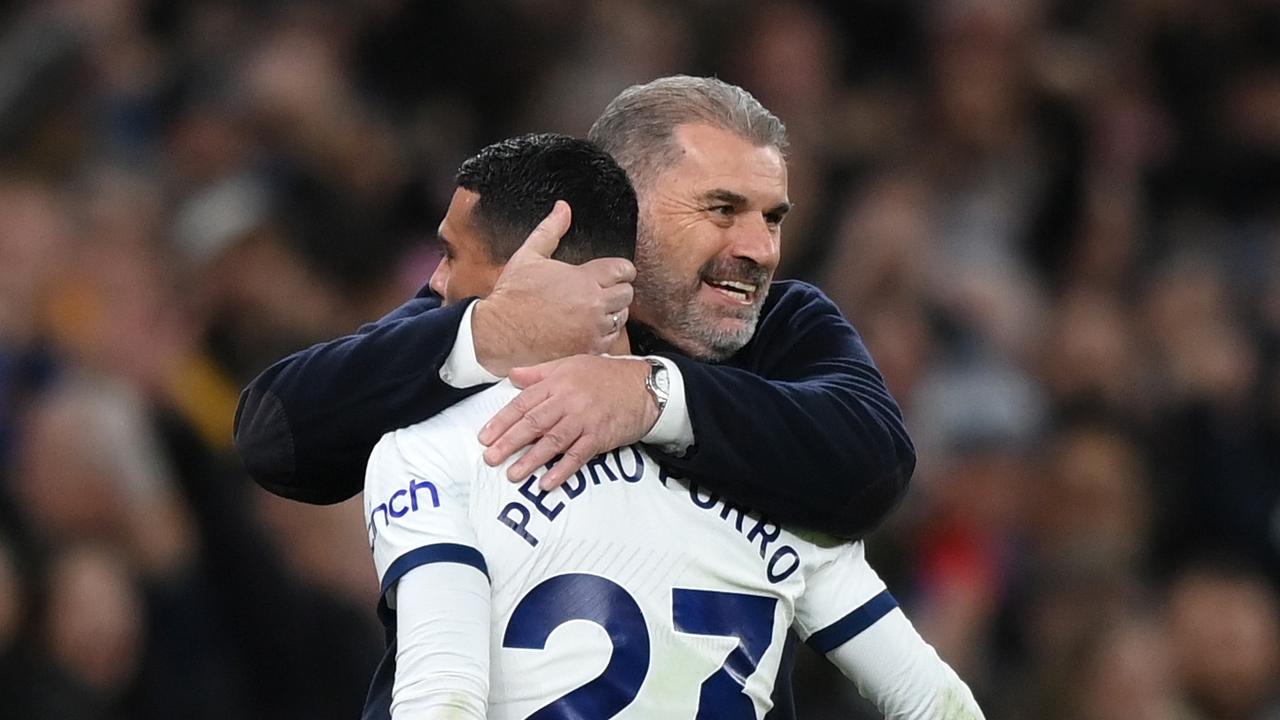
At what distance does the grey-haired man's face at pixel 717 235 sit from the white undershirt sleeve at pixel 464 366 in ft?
1.68

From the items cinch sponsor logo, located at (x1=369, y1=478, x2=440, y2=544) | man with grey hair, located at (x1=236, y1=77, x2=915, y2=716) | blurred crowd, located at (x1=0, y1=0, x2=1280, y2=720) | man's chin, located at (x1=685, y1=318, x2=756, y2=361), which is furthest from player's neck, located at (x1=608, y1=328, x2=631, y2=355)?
blurred crowd, located at (x1=0, y1=0, x2=1280, y2=720)

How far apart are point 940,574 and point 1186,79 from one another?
3561 mm

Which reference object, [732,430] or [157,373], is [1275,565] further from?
[732,430]

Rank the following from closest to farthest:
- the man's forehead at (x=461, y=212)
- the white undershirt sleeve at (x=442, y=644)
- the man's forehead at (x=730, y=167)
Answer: the white undershirt sleeve at (x=442, y=644) → the man's forehead at (x=461, y=212) → the man's forehead at (x=730, y=167)

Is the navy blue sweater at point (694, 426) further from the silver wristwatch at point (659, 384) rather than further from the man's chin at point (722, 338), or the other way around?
the man's chin at point (722, 338)

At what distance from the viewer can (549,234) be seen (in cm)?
273

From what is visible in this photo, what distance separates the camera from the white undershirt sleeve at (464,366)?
2727 mm

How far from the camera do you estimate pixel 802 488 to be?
2805mm

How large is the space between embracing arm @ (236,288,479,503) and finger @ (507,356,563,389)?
68 millimetres

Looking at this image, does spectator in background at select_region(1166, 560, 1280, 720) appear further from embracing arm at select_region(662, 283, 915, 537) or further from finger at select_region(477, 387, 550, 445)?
finger at select_region(477, 387, 550, 445)

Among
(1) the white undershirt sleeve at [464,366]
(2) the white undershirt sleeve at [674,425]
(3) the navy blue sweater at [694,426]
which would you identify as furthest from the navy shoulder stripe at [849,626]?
(1) the white undershirt sleeve at [464,366]

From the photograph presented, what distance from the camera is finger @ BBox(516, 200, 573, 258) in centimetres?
272

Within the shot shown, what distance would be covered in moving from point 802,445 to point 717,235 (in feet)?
1.50

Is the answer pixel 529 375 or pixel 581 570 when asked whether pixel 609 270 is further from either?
pixel 581 570
